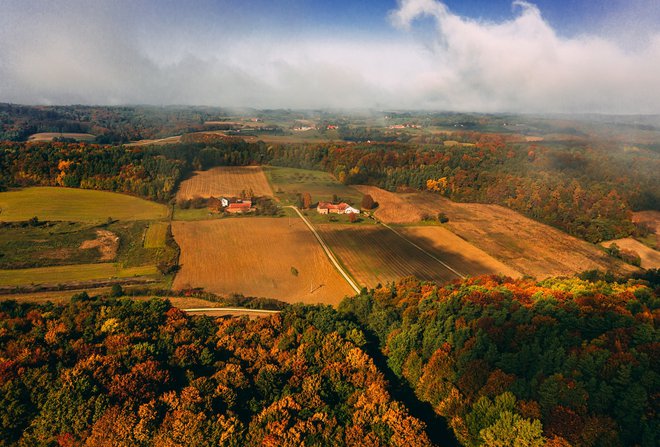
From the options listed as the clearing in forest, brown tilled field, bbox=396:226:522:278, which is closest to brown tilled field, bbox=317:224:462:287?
brown tilled field, bbox=396:226:522:278

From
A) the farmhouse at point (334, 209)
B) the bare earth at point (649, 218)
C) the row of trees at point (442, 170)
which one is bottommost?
the farmhouse at point (334, 209)

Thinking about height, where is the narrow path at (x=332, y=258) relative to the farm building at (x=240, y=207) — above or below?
below

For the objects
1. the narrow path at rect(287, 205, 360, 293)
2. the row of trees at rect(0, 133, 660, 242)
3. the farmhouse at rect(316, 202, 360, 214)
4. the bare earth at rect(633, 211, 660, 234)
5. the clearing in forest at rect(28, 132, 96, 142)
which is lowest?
the narrow path at rect(287, 205, 360, 293)

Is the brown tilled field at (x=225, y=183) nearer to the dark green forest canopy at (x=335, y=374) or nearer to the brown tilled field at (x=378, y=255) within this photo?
the brown tilled field at (x=378, y=255)

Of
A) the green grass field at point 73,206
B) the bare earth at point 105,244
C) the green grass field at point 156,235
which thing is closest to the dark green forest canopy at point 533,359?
the green grass field at point 156,235

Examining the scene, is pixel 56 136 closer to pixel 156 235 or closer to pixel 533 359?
pixel 156 235

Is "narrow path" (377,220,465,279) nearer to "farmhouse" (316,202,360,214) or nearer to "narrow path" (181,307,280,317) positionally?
"farmhouse" (316,202,360,214)

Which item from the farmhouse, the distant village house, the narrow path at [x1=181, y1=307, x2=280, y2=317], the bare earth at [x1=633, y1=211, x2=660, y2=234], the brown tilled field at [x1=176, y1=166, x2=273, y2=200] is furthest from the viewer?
the brown tilled field at [x1=176, y1=166, x2=273, y2=200]
